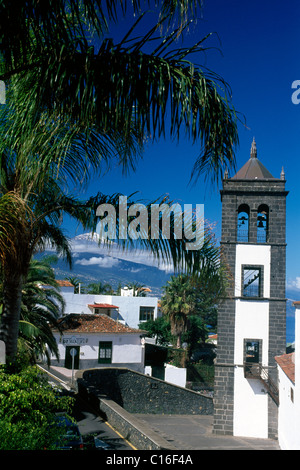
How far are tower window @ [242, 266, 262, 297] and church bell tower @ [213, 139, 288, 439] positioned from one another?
0.10 feet

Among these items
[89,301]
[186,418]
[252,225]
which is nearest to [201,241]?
[252,225]

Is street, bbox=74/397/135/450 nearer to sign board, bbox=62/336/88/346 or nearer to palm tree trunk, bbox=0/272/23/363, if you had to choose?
palm tree trunk, bbox=0/272/23/363

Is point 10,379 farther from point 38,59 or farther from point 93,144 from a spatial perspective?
point 38,59

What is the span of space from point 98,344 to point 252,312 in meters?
13.3

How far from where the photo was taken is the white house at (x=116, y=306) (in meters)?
43.1

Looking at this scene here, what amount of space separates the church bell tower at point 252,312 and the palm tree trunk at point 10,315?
16238 mm

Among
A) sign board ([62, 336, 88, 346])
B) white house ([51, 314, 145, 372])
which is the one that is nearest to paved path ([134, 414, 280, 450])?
sign board ([62, 336, 88, 346])

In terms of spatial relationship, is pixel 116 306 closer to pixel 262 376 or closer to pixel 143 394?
pixel 143 394

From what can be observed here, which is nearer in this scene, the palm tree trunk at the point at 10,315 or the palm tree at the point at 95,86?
the palm tree at the point at 95,86

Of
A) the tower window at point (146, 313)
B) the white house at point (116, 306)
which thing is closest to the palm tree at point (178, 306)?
the white house at point (116, 306)

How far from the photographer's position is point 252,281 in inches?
943

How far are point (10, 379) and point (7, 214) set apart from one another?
7.53ft

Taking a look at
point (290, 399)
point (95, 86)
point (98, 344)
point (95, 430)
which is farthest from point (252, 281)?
point (95, 86)

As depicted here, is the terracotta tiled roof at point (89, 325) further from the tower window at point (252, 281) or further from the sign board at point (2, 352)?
the sign board at point (2, 352)
